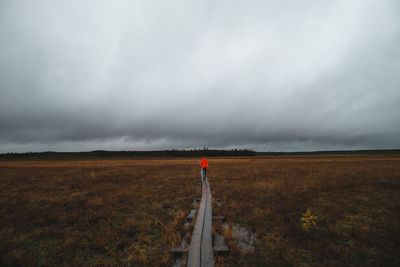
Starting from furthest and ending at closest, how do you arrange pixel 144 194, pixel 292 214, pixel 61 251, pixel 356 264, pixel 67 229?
pixel 144 194 < pixel 292 214 < pixel 67 229 < pixel 61 251 < pixel 356 264

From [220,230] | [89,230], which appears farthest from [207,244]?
[89,230]

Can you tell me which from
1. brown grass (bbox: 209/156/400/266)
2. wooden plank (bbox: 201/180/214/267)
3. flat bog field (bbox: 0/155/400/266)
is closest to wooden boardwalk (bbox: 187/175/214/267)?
wooden plank (bbox: 201/180/214/267)

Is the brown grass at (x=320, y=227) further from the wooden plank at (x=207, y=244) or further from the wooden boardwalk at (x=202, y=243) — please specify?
the wooden boardwalk at (x=202, y=243)

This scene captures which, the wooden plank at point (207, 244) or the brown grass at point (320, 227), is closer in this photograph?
the wooden plank at point (207, 244)

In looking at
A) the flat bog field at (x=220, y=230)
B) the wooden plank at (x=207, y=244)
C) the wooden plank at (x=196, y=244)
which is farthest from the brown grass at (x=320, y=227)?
the wooden plank at (x=196, y=244)

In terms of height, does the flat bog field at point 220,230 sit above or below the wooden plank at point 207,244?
below

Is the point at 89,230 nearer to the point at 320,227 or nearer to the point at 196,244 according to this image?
the point at 196,244

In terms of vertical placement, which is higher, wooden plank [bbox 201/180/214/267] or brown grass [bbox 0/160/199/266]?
wooden plank [bbox 201/180/214/267]

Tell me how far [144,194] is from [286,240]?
9.70m

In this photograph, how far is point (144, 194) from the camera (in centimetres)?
1187

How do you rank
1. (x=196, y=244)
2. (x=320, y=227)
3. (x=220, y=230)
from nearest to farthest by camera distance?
(x=196, y=244) → (x=220, y=230) → (x=320, y=227)

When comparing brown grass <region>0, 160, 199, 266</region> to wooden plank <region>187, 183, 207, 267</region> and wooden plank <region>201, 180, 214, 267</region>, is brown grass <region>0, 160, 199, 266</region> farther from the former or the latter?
wooden plank <region>201, 180, 214, 267</region>

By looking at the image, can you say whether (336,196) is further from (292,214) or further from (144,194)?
(144,194)

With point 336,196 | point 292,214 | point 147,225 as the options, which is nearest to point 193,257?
point 147,225
